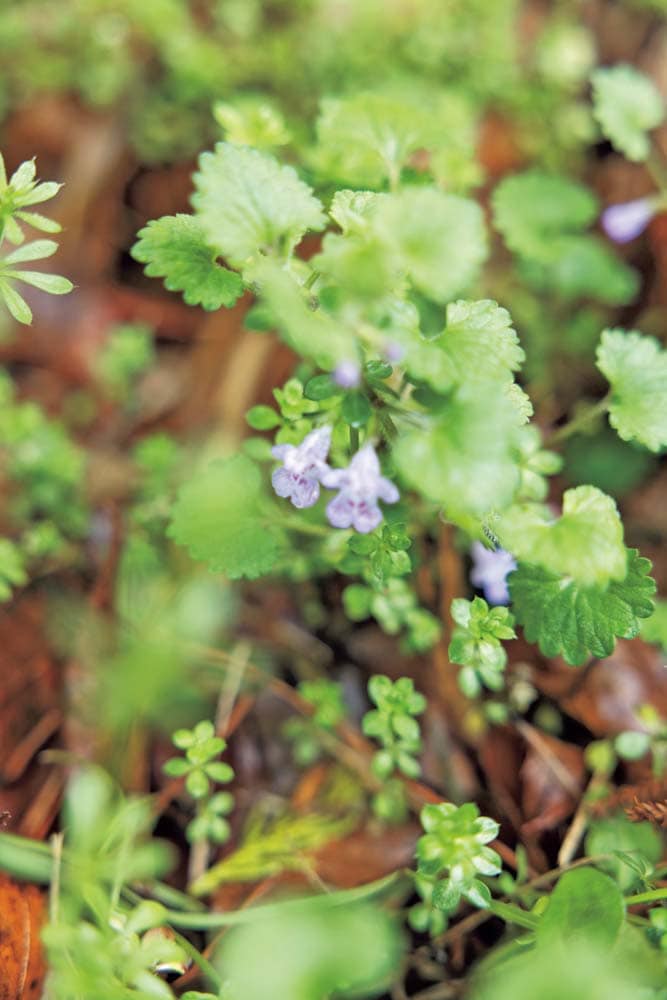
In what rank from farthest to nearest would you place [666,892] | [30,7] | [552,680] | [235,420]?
[30,7] < [235,420] < [552,680] < [666,892]

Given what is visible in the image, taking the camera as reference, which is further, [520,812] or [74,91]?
[74,91]

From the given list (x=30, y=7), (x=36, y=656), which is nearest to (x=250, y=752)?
(x=36, y=656)

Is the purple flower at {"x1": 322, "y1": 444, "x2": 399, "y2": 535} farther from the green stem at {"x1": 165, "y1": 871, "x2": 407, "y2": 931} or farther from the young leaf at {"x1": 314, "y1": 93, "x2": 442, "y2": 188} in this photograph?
the green stem at {"x1": 165, "y1": 871, "x2": 407, "y2": 931}

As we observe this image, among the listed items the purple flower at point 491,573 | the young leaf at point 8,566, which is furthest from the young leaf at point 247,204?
the young leaf at point 8,566

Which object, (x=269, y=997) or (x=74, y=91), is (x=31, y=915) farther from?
(x=74, y=91)

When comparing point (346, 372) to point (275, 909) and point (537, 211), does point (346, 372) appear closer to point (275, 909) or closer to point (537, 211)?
point (275, 909)

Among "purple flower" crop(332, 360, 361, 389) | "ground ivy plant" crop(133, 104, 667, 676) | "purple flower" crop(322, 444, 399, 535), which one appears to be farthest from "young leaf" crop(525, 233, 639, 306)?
"purple flower" crop(332, 360, 361, 389)

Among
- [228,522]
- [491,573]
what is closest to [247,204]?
[228,522]

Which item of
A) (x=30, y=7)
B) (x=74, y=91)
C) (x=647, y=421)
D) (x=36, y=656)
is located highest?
(x=30, y=7)
